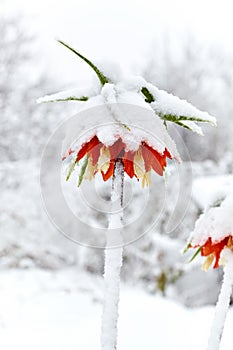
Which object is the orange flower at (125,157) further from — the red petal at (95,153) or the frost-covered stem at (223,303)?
the frost-covered stem at (223,303)

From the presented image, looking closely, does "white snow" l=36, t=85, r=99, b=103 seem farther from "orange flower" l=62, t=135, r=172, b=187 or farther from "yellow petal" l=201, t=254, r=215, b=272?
"yellow petal" l=201, t=254, r=215, b=272

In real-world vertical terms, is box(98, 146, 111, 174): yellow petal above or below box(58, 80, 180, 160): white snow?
below

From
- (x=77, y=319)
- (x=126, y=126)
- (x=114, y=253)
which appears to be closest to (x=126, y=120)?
(x=126, y=126)

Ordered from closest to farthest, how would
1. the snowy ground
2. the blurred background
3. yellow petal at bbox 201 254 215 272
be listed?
yellow petal at bbox 201 254 215 272
the snowy ground
the blurred background

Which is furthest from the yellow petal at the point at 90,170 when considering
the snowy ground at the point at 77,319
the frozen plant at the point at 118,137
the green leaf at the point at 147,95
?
the snowy ground at the point at 77,319

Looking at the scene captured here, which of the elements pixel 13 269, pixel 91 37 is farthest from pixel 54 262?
pixel 91 37

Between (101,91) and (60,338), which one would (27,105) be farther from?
(101,91)

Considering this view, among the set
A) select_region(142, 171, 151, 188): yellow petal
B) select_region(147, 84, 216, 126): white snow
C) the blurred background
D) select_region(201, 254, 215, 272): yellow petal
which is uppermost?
the blurred background

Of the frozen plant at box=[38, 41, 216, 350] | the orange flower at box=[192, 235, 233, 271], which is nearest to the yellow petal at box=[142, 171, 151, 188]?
the frozen plant at box=[38, 41, 216, 350]
